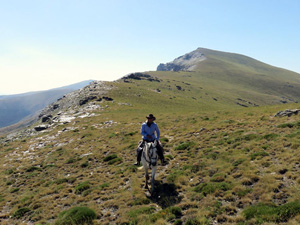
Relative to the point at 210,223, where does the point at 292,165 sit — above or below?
above

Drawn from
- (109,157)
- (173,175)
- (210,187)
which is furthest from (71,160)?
(210,187)

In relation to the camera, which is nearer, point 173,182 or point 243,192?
point 243,192

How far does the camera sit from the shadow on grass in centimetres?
1043

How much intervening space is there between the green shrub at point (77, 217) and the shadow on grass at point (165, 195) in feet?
11.9

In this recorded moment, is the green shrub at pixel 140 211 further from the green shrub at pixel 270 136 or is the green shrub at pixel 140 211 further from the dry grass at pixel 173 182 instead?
the green shrub at pixel 270 136

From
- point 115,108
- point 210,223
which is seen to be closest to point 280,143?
point 210,223

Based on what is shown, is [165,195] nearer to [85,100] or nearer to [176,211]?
[176,211]

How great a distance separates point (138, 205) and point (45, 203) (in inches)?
282

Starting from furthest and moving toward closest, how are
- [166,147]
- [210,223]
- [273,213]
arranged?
[166,147]
[210,223]
[273,213]

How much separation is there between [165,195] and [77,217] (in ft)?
16.9

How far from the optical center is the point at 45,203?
12.8 m

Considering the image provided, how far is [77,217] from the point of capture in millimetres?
9898

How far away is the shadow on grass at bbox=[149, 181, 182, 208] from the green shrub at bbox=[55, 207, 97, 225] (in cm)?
362

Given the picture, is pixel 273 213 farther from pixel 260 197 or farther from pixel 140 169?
pixel 140 169
